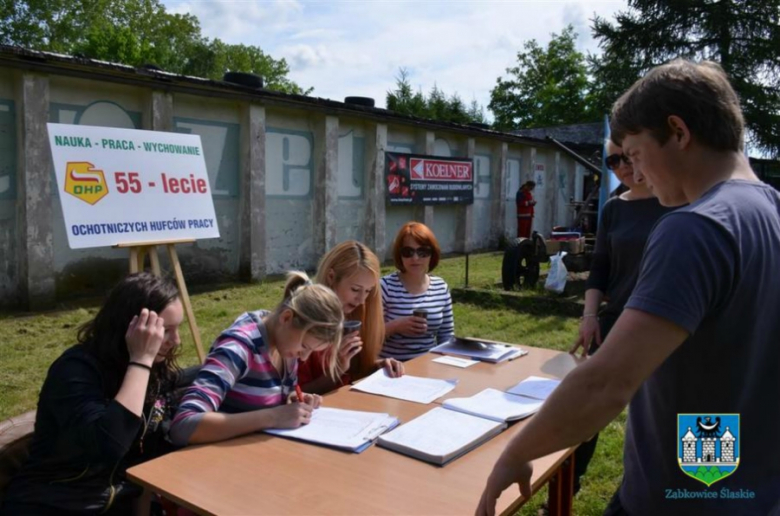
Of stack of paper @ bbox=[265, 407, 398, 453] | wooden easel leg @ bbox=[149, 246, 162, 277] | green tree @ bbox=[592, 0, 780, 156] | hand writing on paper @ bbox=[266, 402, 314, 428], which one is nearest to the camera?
stack of paper @ bbox=[265, 407, 398, 453]

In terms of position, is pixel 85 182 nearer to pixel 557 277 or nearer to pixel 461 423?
pixel 461 423

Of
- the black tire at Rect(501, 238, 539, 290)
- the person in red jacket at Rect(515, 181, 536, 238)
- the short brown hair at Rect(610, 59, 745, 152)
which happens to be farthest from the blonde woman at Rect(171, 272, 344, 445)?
the person in red jacket at Rect(515, 181, 536, 238)

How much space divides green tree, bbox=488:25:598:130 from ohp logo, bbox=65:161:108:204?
3600 centimetres

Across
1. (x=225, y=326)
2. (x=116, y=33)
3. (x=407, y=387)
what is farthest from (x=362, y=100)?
(x=116, y=33)

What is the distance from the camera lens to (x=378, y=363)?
9.50 ft

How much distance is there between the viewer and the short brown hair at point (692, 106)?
3.62 feet

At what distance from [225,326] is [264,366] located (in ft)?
14.9

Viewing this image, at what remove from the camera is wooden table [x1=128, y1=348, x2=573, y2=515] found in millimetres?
1509

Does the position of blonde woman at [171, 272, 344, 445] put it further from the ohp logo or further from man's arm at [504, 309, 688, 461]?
the ohp logo

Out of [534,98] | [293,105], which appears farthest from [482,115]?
[293,105]

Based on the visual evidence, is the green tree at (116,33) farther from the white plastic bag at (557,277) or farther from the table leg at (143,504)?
the table leg at (143,504)

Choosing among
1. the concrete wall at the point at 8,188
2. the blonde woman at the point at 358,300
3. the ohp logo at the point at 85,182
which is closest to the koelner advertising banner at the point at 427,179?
the concrete wall at the point at 8,188

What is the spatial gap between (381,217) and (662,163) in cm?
1105

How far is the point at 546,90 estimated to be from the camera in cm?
3825
